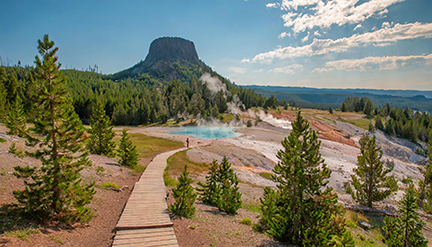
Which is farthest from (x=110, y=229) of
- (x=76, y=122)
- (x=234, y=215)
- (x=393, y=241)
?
(x=393, y=241)

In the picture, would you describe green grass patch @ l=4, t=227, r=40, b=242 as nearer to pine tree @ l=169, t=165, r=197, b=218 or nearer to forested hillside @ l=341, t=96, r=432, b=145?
pine tree @ l=169, t=165, r=197, b=218

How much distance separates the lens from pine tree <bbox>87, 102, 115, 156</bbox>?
87.5 feet

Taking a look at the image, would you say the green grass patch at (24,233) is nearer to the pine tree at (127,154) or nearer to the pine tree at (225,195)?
the pine tree at (225,195)

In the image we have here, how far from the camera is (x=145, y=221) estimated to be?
12.2 meters

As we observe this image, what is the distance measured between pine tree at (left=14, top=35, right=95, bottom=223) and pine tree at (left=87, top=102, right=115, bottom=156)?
59.0 ft

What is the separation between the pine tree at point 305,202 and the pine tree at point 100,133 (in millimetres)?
23319

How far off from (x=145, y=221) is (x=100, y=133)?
63.2ft

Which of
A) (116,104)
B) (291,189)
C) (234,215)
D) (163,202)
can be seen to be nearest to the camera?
(291,189)

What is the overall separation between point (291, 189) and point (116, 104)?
113m

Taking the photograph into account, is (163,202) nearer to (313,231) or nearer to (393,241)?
(313,231)

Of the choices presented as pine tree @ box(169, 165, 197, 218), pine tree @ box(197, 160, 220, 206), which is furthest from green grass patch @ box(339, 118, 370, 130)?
pine tree @ box(169, 165, 197, 218)

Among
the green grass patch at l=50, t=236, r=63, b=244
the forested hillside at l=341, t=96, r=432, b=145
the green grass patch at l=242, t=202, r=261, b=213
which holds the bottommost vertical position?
the forested hillside at l=341, t=96, r=432, b=145

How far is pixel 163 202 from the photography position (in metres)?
15.3

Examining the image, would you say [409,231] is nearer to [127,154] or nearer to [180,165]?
[180,165]
